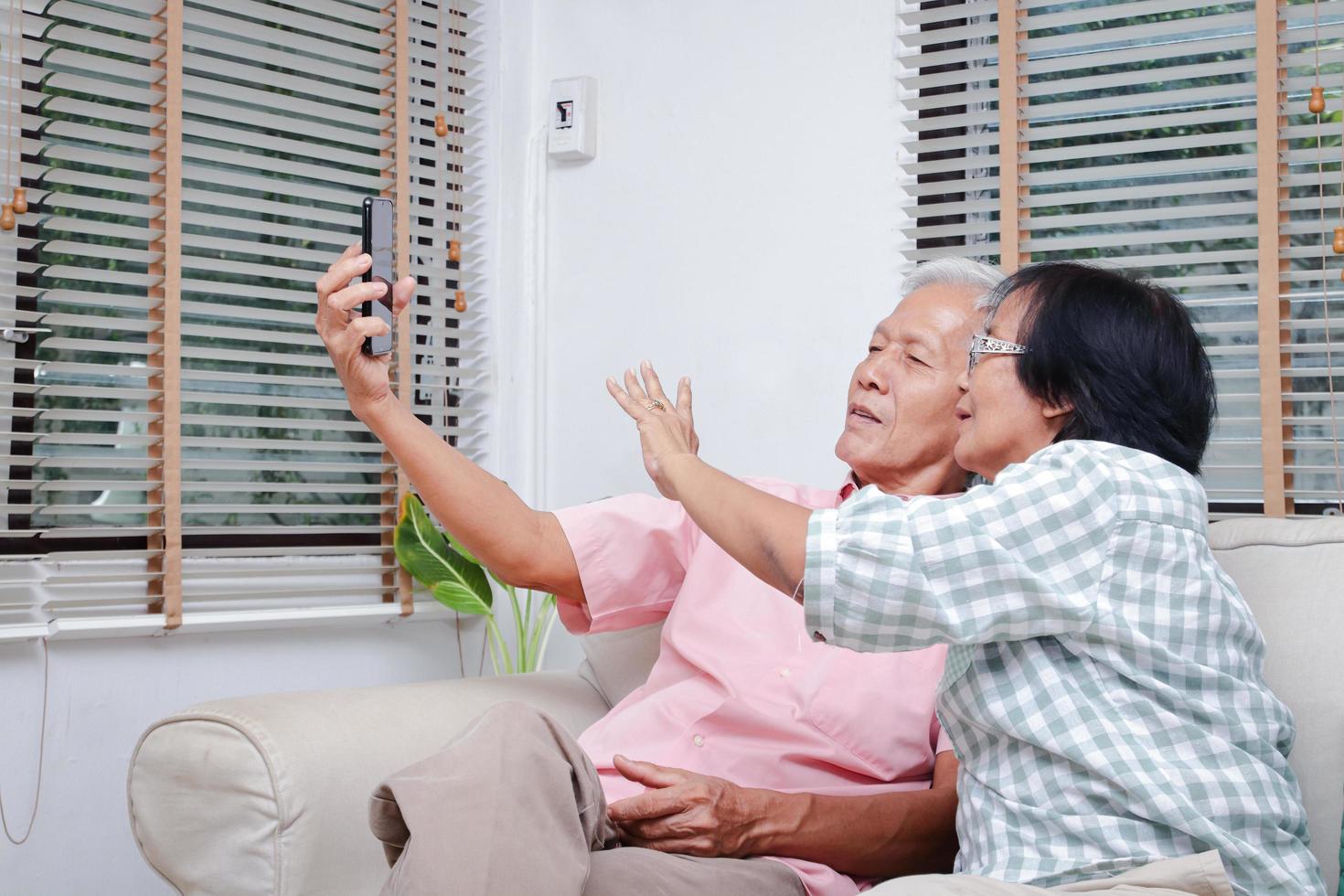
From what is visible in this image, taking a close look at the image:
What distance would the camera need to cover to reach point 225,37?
2.52m

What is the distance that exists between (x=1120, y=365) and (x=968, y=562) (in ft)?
1.02

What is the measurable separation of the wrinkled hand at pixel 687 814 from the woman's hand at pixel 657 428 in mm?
355

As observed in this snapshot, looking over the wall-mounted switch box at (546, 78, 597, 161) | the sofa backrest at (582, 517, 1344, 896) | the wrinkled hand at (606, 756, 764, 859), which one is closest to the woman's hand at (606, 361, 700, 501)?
the wrinkled hand at (606, 756, 764, 859)

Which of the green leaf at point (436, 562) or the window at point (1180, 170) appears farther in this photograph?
the green leaf at point (436, 562)

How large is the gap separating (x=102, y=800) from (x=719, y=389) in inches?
56.7

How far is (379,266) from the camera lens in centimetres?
158

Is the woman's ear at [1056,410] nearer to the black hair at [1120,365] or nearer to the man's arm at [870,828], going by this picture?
the black hair at [1120,365]

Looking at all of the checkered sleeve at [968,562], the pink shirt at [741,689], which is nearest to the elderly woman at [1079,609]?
the checkered sleeve at [968,562]

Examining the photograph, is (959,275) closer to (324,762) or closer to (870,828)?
(870,828)

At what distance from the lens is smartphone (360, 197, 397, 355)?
1.57 metres

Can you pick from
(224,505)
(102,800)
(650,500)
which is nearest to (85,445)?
(224,505)

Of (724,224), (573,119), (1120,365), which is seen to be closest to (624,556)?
(1120,365)

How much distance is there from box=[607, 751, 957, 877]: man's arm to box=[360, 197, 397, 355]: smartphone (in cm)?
61

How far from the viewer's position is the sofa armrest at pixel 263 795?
1494 millimetres
